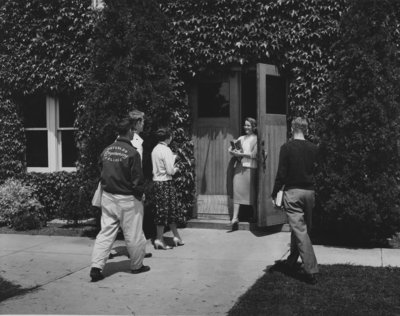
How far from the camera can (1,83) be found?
11875 mm

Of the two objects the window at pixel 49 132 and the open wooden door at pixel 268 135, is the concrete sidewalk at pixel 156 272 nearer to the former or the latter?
the open wooden door at pixel 268 135

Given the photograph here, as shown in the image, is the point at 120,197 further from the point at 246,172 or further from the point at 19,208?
the point at 19,208

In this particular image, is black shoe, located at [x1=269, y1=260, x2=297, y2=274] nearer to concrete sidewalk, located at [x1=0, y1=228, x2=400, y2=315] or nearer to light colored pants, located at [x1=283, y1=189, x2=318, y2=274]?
concrete sidewalk, located at [x1=0, y1=228, x2=400, y2=315]

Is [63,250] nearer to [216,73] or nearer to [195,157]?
[195,157]

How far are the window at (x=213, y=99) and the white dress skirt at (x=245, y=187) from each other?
130 cm

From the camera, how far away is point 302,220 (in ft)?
22.0

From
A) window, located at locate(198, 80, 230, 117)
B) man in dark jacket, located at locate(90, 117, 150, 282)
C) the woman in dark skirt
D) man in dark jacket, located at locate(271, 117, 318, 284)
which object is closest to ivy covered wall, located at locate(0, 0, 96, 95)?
window, located at locate(198, 80, 230, 117)

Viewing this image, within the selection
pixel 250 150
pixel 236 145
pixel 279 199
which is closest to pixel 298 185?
pixel 279 199

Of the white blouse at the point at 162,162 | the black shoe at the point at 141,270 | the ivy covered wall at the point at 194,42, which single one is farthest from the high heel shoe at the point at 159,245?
the ivy covered wall at the point at 194,42

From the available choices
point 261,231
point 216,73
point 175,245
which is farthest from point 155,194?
point 216,73

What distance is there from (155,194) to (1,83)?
524 centimetres

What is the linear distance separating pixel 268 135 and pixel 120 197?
3658 millimetres

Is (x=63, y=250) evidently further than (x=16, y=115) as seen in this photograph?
No

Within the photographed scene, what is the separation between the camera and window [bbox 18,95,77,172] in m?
11.8
